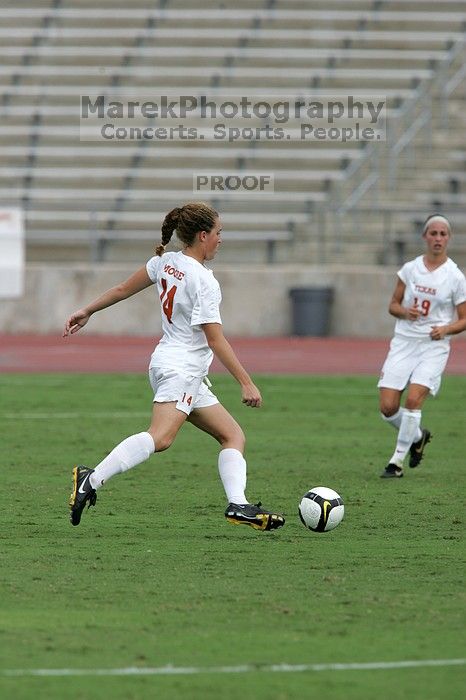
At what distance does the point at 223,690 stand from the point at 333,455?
23.9 feet

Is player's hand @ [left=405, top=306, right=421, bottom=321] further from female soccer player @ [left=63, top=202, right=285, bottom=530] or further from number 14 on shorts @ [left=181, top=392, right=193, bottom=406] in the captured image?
number 14 on shorts @ [left=181, top=392, right=193, bottom=406]

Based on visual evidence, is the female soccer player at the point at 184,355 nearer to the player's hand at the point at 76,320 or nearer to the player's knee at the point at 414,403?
the player's hand at the point at 76,320

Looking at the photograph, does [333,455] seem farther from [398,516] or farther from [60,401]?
[60,401]

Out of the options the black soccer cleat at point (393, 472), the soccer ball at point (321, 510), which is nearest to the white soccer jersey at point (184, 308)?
the soccer ball at point (321, 510)

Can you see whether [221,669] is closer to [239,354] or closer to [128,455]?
[128,455]

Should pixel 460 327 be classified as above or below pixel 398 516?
above

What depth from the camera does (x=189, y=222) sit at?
26.9 feet

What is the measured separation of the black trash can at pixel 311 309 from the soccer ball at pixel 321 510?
16481 millimetres

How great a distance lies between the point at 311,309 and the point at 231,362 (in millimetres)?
17183

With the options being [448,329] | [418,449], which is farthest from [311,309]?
[448,329]

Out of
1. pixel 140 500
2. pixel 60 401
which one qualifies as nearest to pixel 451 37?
pixel 60 401

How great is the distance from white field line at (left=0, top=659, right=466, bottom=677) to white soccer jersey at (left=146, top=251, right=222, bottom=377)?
2923mm

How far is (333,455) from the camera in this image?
1248 centimetres

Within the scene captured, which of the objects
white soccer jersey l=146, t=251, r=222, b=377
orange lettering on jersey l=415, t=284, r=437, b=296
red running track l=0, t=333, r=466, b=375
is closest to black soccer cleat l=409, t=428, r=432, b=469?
orange lettering on jersey l=415, t=284, r=437, b=296
